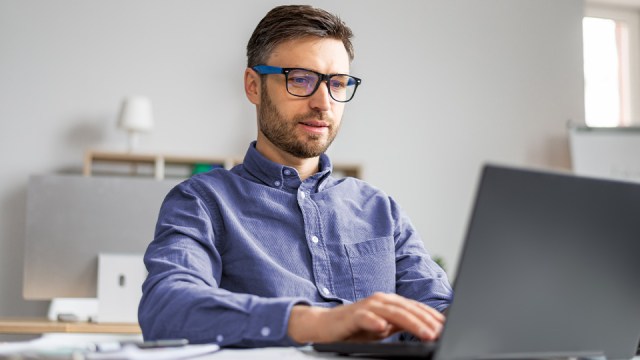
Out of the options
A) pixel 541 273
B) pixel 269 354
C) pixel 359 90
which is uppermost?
pixel 359 90

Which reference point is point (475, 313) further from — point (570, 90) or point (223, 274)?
point (570, 90)

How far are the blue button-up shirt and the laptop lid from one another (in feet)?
1.46

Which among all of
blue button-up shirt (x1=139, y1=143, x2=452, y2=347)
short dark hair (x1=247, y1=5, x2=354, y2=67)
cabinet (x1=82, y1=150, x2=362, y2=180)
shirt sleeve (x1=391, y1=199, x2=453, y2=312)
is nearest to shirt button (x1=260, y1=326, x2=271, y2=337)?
blue button-up shirt (x1=139, y1=143, x2=452, y2=347)

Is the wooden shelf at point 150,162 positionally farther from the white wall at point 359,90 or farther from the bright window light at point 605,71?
the bright window light at point 605,71

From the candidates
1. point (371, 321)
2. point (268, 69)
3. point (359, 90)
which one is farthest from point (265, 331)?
point (359, 90)

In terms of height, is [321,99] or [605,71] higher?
[605,71]

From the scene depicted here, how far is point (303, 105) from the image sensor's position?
151 centimetres

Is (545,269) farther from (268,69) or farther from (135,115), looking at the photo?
(135,115)

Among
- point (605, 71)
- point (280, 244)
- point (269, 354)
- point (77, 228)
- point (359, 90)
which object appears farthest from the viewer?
point (605, 71)

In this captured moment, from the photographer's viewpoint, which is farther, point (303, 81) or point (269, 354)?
point (303, 81)

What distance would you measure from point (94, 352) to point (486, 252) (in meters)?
0.45

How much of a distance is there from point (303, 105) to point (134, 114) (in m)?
2.90

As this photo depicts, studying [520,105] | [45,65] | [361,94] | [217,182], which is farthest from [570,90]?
[217,182]

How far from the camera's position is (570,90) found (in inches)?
209
